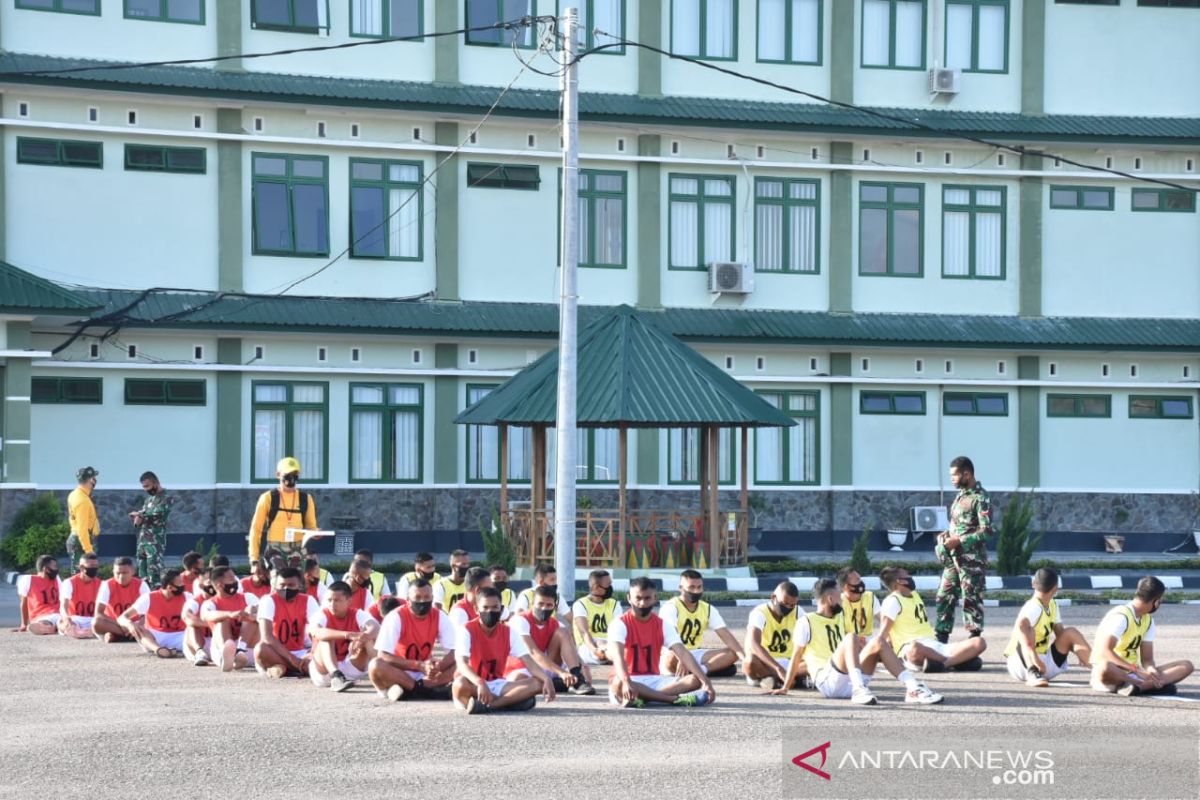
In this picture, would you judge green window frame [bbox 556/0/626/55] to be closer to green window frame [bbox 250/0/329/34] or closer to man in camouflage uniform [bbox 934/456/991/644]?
green window frame [bbox 250/0/329/34]

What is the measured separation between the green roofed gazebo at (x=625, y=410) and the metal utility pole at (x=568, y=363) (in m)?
3.68

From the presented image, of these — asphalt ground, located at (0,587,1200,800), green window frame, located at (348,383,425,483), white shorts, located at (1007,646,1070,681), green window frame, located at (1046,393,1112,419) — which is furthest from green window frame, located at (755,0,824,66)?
white shorts, located at (1007,646,1070,681)

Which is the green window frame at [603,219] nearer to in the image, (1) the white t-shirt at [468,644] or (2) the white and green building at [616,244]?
(2) the white and green building at [616,244]

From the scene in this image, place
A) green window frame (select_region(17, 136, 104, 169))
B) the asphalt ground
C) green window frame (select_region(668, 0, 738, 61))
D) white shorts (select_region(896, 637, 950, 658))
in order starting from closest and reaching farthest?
the asphalt ground
white shorts (select_region(896, 637, 950, 658))
green window frame (select_region(17, 136, 104, 169))
green window frame (select_region(668, 0, 738, 61))

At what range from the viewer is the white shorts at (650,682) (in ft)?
46.8

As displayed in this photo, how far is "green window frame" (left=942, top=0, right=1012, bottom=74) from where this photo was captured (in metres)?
35.2

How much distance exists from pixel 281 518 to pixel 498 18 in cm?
1600

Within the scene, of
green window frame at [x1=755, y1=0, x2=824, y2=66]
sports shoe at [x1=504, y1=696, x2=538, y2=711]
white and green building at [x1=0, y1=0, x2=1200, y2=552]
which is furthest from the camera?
green window frame at [x1=755, y1=0, x2=824, y2=66]

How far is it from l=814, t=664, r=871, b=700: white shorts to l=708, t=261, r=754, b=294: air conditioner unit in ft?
62.7

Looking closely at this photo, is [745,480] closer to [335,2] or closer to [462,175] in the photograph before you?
[462,175]

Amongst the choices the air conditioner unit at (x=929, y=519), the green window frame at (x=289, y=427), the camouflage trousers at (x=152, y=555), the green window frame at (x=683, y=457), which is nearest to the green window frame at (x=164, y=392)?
the green window frame at (x=289, y=427)

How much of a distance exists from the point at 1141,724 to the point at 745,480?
14.3m

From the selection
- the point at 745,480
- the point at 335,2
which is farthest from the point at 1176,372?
the point at 335,2

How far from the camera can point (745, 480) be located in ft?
89.9
